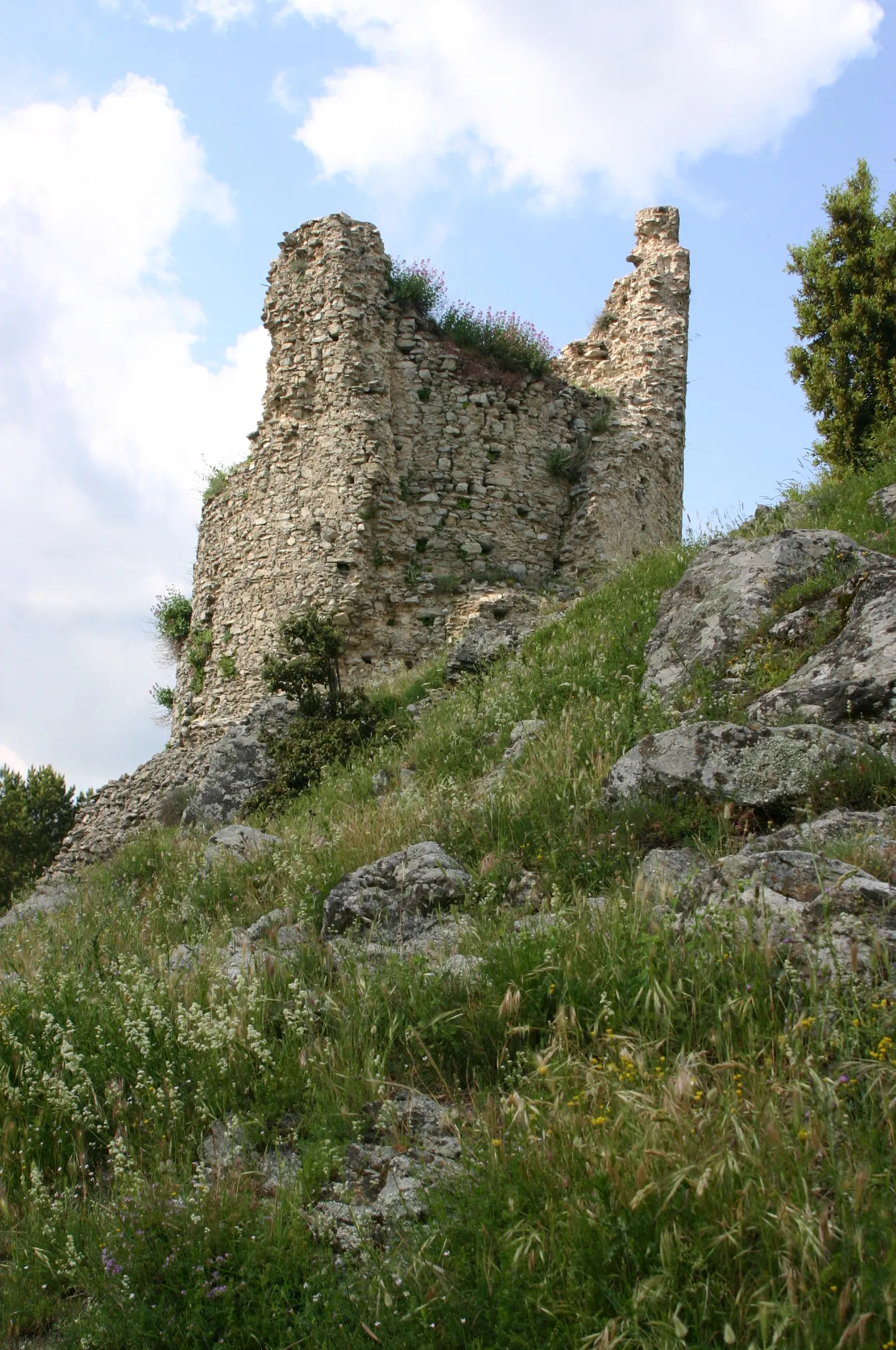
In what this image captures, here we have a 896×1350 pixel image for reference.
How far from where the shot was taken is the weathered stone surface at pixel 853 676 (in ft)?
20.0

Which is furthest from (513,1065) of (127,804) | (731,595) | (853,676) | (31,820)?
(31,820)

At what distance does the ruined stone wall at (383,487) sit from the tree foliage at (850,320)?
2656 mm

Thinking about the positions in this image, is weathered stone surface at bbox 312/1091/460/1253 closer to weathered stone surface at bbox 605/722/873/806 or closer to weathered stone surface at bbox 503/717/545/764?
weathered stone surface at bbox 605/722/873/806

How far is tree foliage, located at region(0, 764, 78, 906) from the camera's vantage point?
1812cm

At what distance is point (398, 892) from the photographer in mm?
5402

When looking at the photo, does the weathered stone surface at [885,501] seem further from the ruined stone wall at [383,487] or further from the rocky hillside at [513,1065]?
the ruined stone wall at [383,487]

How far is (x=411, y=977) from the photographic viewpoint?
4.14 meters

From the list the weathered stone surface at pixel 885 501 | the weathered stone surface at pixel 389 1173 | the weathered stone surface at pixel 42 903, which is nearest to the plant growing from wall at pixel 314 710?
the weathered stone surface at pixel 42 903

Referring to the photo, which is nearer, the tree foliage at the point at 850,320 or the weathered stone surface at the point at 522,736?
the weathered stone surface at the point at 522,736

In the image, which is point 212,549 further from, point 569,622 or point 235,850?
point 235,850

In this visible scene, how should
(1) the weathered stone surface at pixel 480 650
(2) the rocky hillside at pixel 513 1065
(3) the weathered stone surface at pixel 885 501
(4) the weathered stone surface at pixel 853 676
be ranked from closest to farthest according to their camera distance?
1. (2) the rocky hillside at pixel 513 1065
2. (4) the weathered stone surface at pixel 853 676
3. (3) the weathered stone surface at pixel 885 501
4. (1) the weathered stone surface at pixel 480 650

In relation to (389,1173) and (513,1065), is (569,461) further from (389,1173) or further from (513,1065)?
(389,1173)

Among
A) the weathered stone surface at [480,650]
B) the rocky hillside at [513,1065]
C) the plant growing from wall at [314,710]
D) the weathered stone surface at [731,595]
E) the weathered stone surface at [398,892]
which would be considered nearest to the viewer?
the rocky hillside at [513,1065]

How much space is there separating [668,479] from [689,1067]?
14.9m
